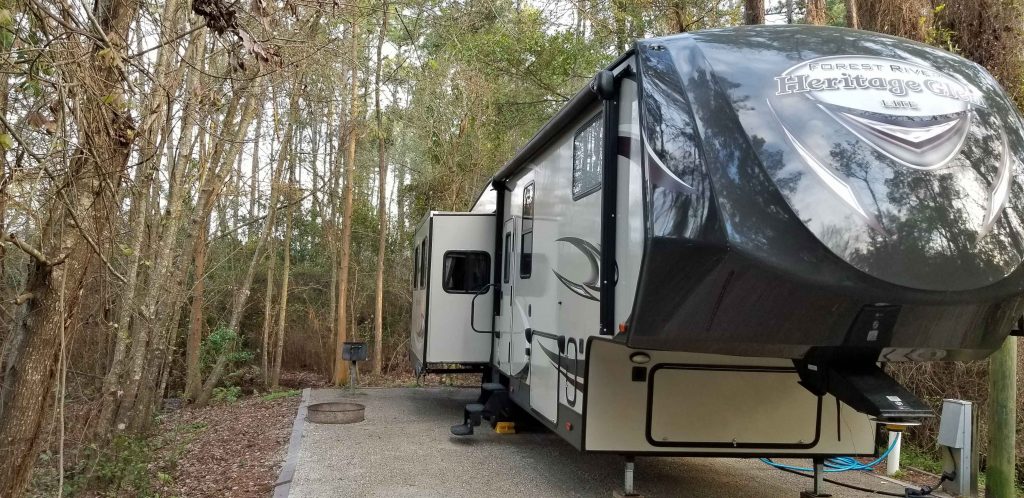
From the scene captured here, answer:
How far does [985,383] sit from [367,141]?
41.2 ft

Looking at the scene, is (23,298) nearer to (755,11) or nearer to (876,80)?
(876,80)

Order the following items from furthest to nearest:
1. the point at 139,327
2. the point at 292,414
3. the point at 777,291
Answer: the point at 292,414 → the point at 139,327 → the point at 777,291

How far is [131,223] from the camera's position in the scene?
888 centimetres

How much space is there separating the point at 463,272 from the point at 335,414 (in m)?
2.21

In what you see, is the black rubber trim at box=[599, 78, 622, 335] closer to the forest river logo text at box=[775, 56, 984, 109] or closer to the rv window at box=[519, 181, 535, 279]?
the forest river logo text at box=[775, 56, 984, 109]

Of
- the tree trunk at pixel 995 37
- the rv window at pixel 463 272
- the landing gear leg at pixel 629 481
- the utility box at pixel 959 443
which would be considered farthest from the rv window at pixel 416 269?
the utility box at pixel 959 443

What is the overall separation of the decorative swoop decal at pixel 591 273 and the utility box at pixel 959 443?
2340 mm

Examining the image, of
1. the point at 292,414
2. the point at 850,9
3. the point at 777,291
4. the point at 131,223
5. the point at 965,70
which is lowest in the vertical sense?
the point at 292,414

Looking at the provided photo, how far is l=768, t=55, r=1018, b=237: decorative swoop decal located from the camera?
146 inches

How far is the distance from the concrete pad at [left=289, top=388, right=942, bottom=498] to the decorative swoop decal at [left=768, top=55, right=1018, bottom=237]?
316 centimetres

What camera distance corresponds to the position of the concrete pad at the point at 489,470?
6027mm

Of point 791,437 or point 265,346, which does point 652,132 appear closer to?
point 791,437

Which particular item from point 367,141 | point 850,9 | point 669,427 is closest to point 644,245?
point 669,427

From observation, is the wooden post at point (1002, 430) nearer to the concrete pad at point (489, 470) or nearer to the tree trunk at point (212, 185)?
the concrete pad at point (489, 470)
